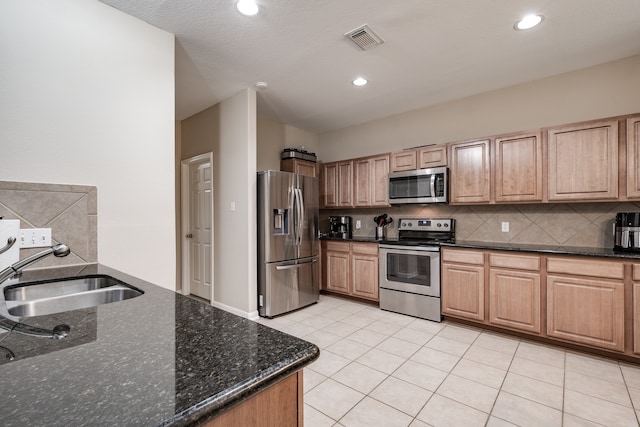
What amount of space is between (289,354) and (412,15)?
8.25 feet

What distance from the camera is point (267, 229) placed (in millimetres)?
3533

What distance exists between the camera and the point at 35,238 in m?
1.65

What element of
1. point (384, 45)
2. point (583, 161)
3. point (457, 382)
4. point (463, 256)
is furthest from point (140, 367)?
point (583, 161)

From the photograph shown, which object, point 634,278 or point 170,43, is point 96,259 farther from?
point 634,278

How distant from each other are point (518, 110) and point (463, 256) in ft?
5.91

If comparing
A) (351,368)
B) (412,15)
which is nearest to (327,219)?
(351,368)

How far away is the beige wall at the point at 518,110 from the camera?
2873 millimetres

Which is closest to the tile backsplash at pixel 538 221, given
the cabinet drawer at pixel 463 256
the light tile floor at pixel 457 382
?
the cabinet drawer at pixel 463 256

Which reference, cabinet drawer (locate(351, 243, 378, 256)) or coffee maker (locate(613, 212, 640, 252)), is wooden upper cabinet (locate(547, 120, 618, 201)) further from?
cabinet drawer (locate(351, 243, 378, 256))

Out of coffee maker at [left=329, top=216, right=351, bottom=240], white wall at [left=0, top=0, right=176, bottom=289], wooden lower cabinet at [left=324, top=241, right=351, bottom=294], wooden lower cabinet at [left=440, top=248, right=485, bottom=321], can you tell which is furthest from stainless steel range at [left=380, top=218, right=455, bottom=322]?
white wall at [left=0, top=0, right=176, bottom=289]

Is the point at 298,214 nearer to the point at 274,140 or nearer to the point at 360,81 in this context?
the point at 274,140

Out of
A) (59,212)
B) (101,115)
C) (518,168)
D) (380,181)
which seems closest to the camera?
(59,212)

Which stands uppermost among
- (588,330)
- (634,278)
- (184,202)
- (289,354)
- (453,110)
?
(453,110)

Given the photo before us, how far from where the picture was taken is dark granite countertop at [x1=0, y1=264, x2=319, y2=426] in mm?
438
